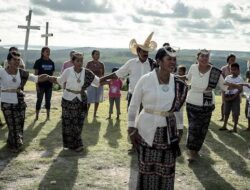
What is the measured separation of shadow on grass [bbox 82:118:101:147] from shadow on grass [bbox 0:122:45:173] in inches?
49.1

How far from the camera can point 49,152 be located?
353 inches

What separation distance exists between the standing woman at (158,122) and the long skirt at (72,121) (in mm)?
3287

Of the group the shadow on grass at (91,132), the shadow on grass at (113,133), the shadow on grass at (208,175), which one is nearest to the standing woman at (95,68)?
the shadow on grass at (91,132)

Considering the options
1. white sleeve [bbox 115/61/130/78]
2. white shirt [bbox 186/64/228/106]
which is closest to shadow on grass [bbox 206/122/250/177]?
white shirt [bbox 186/64/228/106]

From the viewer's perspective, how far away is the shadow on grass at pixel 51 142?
9.05 metres

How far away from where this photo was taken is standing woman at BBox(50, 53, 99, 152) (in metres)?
8.60

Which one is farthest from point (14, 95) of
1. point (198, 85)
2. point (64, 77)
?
point (198, 85)

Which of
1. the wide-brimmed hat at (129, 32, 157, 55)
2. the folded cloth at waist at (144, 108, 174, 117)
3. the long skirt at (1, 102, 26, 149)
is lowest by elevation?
the long skirt at (1, 102, 26, 149)

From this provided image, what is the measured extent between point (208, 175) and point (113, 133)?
3.95 metres

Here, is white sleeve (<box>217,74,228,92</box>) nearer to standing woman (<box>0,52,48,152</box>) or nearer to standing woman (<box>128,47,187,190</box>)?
standing woman (<box>128,47,187,190</box>)

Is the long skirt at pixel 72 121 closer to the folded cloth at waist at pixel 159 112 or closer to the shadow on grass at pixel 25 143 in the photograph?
the shadow on grass at pixel 25 143

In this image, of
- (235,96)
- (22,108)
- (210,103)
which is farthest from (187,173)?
(235,96)

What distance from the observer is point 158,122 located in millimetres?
5457

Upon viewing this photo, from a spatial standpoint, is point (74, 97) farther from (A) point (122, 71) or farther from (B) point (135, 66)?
(B) point (135, 66)
